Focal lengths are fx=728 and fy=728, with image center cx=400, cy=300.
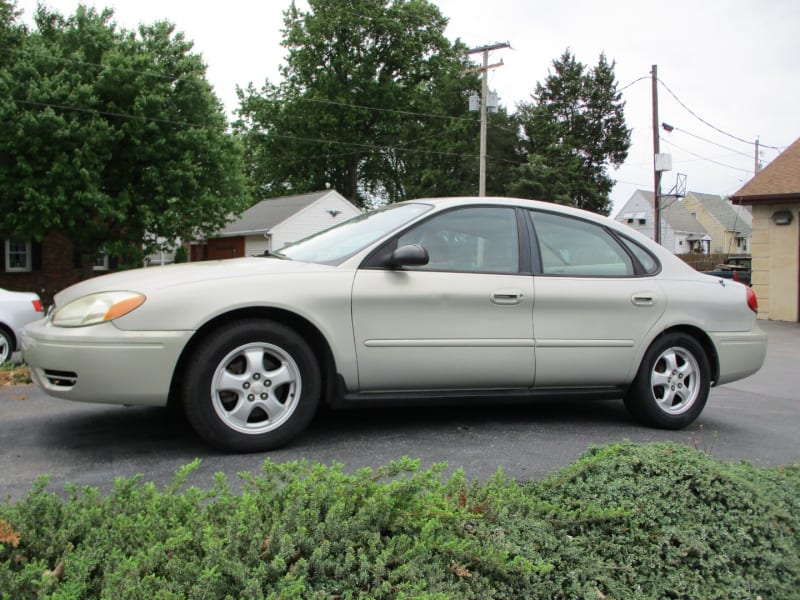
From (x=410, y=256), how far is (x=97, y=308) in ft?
5.54

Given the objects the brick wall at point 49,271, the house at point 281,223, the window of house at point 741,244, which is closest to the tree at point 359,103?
the house at point 281,223

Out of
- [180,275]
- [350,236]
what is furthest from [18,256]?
[180,275]

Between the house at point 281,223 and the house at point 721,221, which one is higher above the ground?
the house at point 721,221

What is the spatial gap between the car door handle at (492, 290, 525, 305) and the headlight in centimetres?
205

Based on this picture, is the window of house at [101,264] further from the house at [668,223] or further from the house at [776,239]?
the house at [668,223]

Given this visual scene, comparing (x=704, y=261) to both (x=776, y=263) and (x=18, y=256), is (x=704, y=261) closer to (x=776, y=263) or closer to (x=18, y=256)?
(x=776, y=263)

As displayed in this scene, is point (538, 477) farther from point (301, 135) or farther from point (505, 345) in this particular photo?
point (301, 135)

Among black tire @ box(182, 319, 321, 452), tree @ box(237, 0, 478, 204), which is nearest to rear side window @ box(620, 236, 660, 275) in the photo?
black tire @ box(182, 319, 321, 452)

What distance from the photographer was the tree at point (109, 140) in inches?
832

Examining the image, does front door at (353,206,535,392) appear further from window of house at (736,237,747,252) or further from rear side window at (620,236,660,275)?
window of house at (736,237,747,252)

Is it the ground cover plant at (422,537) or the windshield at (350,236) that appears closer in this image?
the ground cover plant at (422,537)

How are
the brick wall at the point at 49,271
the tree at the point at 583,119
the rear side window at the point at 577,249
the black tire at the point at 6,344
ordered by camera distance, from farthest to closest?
the tree at the point at 583,119 → the brick wall at the point at 49,271 → the black tire at the point at 6,344 → the rear side window at the point at 577,249

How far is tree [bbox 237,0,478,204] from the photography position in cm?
4728

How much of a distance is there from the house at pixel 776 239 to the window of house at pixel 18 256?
23.3 metres
